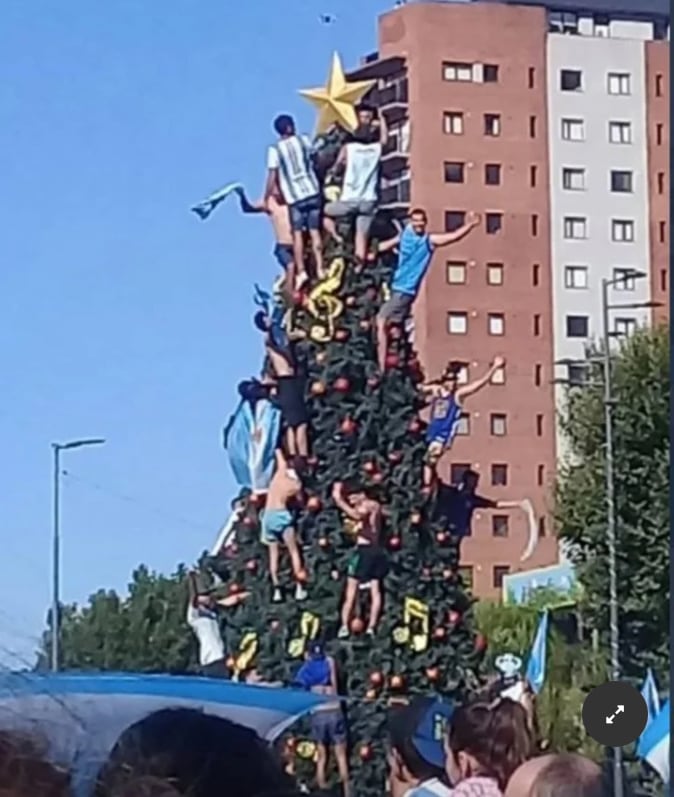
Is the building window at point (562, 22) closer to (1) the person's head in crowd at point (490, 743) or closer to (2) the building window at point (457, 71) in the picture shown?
(2) the building window at point (457, 71)

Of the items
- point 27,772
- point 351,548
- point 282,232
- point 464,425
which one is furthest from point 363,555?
point 27,772

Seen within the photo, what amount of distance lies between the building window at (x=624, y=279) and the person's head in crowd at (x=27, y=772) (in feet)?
2.45

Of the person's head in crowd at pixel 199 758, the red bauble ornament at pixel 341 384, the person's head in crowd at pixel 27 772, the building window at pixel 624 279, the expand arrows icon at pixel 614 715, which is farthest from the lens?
the red bauble ornament at pixel 341 384

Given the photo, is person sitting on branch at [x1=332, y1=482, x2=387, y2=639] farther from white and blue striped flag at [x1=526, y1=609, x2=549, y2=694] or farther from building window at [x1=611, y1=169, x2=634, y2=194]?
building window at [x1=611, y1=169, x2=634, y2=194]

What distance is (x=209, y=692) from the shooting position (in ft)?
3.83

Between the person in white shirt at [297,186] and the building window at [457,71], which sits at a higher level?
the building window at [457,71]

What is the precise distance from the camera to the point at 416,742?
1.18 metres

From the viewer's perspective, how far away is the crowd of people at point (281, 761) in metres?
0.48

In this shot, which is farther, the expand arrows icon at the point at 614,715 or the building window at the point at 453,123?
the building window at the point at 453,123

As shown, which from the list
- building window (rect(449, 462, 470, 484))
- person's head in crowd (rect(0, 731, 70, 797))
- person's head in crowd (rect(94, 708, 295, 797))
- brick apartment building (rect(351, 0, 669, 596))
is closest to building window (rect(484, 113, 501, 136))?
brick apartment building (rect(351, 0, 669, 596))

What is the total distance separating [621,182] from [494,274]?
108 millimetres

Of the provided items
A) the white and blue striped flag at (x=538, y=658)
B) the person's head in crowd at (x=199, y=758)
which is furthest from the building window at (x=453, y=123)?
the person's head in crowd at (x=199, y=758)

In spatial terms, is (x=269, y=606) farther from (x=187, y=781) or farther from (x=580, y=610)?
(x=187, y=781)

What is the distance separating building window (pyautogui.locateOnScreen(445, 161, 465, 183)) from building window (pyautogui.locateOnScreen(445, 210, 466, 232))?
2 centimetres
